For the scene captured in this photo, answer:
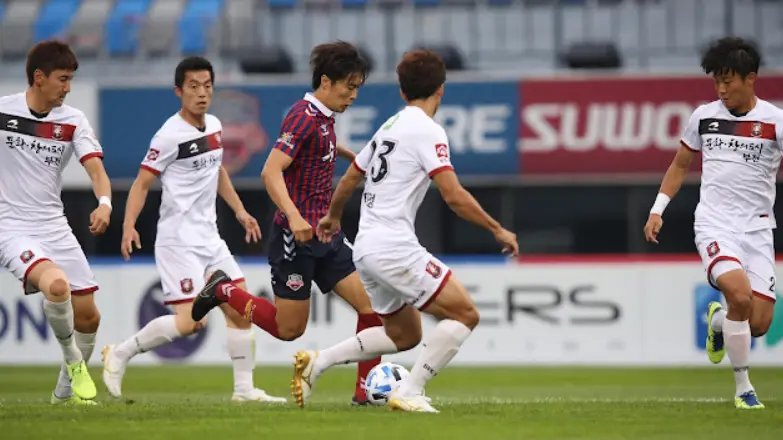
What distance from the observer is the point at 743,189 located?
933 cm

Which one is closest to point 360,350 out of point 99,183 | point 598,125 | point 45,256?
point 99,183

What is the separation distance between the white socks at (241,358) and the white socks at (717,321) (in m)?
3.35

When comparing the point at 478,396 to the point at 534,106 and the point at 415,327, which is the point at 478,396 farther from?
the point at 534,106

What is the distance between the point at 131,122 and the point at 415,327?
38.7ft

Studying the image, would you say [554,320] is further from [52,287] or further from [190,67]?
[52,287]

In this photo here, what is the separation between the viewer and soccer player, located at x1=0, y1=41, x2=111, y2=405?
9367 mm

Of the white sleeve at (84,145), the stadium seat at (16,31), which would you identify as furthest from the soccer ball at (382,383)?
the stadium seat at (16,31)

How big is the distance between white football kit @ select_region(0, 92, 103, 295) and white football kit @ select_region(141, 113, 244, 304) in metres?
1.02

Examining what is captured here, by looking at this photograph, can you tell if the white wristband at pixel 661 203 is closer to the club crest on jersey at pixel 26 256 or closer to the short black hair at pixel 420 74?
the short black hair at pixel 420 74

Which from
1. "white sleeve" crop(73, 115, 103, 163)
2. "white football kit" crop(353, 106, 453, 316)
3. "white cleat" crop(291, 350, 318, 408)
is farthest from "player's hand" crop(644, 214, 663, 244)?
"white sleeve" crop(73, 115, 103, 163)

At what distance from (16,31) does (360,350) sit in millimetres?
17671

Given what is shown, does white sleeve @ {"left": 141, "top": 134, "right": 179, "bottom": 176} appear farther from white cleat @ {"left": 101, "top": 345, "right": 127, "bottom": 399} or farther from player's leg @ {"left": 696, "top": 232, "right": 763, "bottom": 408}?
player's leg @ {"left": 696, "top": 232, "right": 763, "bottom": 408}

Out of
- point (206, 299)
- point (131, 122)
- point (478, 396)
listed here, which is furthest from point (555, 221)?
point (206, 299)

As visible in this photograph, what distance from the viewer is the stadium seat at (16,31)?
24.4 m
